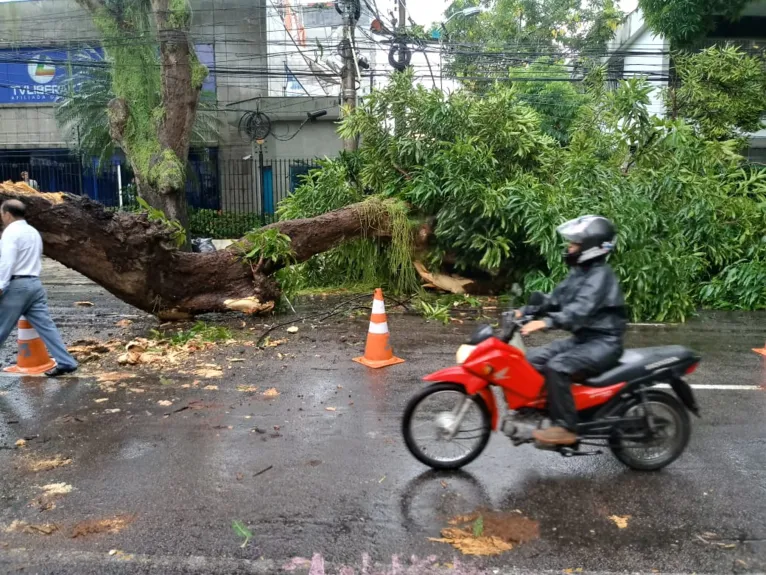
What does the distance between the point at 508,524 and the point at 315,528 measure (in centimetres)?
114

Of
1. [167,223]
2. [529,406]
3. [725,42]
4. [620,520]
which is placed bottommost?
[620,520]

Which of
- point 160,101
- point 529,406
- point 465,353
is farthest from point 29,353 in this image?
point 160,101

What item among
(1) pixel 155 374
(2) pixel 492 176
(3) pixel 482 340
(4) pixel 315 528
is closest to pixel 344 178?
(2) pixel 492 176

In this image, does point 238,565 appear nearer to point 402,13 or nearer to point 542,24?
point 402,13

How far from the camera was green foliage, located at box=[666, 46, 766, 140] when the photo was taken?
571 inches

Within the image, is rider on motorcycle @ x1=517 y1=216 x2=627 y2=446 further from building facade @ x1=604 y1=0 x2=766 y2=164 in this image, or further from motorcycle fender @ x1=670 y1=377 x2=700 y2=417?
building facade @ x1=604 y1=0 x2=766 y2=164

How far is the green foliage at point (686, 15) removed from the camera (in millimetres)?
16812

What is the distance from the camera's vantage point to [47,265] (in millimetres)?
17625

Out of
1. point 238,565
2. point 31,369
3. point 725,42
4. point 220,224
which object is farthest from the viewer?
point 220,224

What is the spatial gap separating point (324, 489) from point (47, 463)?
6.92ft

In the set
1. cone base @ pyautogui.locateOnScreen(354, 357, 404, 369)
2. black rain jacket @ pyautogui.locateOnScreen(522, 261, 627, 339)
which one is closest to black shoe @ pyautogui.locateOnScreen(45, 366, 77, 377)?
cone base @ pyautogui.locateOnScreen(354, 357, 404, 369)

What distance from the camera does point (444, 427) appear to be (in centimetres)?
445

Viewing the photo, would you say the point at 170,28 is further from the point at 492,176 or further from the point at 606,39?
the point at 606,39

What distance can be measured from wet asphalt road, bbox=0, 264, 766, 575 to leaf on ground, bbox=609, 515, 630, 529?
0.04 m
